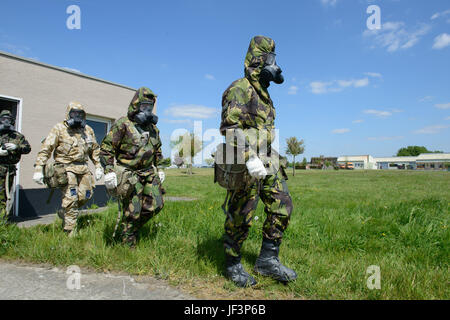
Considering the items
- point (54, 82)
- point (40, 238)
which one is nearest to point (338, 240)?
point (40, 238)

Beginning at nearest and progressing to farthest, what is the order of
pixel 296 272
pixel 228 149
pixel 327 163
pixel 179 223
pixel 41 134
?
pixel 228 149
pixel 296 272
pixel 179 223
pixel 41 134
pixel 327 163

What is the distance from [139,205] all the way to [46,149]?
1827 millimetres

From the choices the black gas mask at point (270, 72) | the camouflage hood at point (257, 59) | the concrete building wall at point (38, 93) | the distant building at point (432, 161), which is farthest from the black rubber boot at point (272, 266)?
the distant building at point (432, 161)

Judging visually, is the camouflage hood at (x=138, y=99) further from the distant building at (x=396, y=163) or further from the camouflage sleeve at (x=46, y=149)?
the distant building at (x=396, y=163)

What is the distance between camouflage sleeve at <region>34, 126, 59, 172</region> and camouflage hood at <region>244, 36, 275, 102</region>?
311cm

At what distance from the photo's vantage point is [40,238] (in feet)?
11.2

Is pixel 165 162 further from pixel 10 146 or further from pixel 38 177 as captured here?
pixel 10 146

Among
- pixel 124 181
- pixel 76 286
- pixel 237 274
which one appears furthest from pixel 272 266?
pixel 124 181

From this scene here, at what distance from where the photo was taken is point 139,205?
3.35 metres

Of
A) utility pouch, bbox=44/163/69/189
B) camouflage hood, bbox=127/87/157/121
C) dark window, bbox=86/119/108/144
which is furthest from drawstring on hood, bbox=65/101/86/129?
dark window, bbox=86/119/108/144

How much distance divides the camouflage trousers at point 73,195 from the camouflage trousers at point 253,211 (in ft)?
8.80

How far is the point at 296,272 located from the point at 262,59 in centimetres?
202

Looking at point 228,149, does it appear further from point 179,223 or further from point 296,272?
point 179,223

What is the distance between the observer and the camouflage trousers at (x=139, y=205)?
330cm
